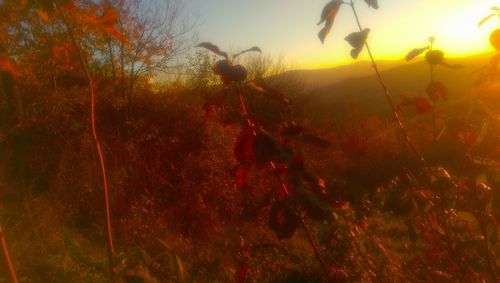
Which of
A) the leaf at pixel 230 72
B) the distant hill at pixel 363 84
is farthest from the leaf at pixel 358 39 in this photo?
the distant hill at pixel 363 84

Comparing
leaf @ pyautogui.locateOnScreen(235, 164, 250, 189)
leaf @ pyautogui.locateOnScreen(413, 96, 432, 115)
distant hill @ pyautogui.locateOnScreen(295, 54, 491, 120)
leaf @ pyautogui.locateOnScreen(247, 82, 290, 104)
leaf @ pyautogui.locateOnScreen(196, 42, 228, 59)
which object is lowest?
distant hill @ pyautogui.locateOnScreen(295, 54, 491, 120)

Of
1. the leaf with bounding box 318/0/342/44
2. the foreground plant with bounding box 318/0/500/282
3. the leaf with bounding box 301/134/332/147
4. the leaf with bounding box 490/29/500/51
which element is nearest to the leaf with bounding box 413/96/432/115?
the foreground plant with bounding box 318/0/500/282

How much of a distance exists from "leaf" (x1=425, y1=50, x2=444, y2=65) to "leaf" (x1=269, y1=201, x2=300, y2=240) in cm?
97

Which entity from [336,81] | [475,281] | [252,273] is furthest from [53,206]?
[336,81]

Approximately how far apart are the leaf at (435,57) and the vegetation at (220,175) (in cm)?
1

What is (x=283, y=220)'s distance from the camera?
1033 millimetres

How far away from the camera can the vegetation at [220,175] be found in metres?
1.07

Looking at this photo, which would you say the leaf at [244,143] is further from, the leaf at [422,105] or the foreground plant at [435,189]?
the leaf at [422,105]

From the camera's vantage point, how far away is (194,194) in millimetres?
6766

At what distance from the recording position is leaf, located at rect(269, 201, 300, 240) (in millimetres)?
1011

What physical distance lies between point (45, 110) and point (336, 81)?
33401 millimetres

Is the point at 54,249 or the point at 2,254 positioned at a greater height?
the point at 2,254

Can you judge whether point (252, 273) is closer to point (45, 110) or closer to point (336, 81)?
point (45, 110)

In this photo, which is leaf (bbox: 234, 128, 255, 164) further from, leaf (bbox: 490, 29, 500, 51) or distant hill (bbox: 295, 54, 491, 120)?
distant hill (bbox: 295, 54, 491, 120)
